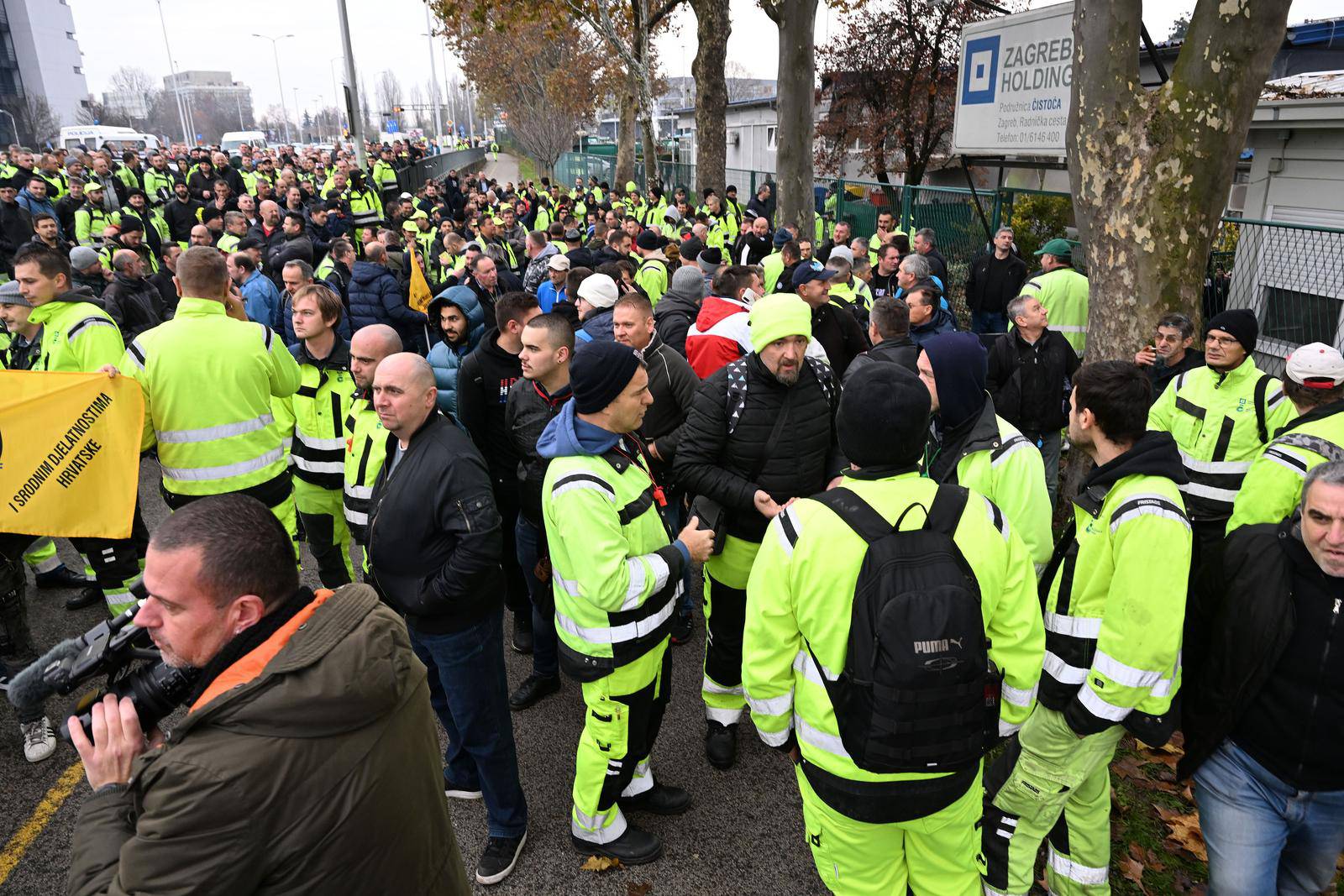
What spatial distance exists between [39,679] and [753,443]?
280 centimetres

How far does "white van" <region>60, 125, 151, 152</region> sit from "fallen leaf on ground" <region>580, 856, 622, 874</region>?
43.4 meters

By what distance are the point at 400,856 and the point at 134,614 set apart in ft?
2.64

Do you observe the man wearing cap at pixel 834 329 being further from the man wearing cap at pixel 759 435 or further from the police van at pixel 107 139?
the police van at pixel 107 139

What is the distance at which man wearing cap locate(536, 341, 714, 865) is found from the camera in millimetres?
2912

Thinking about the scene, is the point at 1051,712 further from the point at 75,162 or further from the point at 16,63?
the point at 16,63

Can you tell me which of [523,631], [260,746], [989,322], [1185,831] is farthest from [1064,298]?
[260,746]

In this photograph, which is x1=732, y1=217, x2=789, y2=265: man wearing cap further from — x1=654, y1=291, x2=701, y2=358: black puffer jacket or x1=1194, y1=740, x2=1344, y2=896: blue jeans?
x1=1194, y1=740, x2=1344, y2=896: blue jeans

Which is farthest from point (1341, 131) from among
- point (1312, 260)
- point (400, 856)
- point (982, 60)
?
point (400, 856)

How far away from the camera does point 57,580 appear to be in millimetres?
5848

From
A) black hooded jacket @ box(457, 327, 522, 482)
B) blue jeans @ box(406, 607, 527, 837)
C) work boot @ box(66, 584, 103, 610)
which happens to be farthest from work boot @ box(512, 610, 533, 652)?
work boot @ box(66, 584, 103, 610)

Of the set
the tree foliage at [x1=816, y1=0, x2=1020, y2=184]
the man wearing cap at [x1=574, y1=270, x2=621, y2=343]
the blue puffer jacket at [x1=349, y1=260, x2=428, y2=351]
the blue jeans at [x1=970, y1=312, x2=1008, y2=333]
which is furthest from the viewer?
the tree foliage at [x1=816, y1=0, x2=1020, y2=184]

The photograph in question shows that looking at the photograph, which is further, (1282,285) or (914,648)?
(1282,285)

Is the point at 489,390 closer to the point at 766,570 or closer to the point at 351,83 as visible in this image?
the point at 766,570

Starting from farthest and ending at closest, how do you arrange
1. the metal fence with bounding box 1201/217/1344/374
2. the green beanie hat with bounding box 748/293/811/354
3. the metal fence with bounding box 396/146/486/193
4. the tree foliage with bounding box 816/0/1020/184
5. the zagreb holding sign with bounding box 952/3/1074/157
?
the metal fence with bounding box 396/146/486/193
the tree foliage with bounding box 816/0/1020/184
the zagreb holding sign with bounding box 952/3/1074/157
the metal fence with bounding box 1201/217/1344/374
the green beanie hat with bounding box 748/293/811/354
